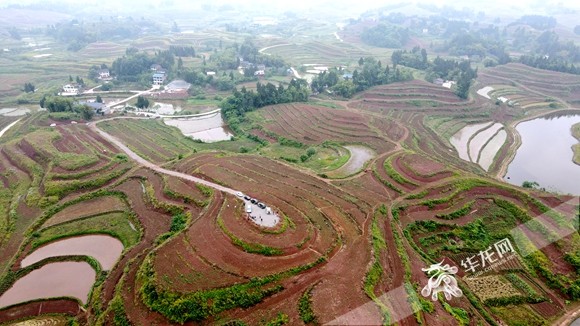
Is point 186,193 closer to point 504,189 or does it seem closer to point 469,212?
point 469,212

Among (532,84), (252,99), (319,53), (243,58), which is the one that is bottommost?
(532,84)

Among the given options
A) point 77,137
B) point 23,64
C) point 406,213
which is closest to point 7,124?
point 77,137

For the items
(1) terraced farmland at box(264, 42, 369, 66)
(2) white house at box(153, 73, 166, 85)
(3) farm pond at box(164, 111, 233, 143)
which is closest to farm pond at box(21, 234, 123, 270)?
(3) farm pond at box(164, 111, 233, 143)

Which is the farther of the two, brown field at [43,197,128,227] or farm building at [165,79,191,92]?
farm building at [165,79,191,92]

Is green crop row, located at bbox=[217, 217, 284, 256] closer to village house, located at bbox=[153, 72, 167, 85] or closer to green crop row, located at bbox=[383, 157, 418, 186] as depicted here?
green crop row, located at bbox=[383, 157, 418, 186]

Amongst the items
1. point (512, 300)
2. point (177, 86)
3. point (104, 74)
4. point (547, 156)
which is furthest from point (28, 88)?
point (547, 156)

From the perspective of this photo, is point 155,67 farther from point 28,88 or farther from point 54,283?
point 54,283
